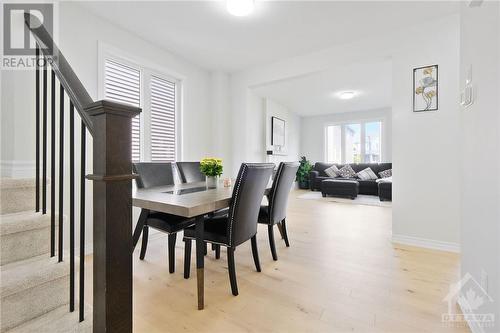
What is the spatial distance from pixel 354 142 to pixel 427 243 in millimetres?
5393

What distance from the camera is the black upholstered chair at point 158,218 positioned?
197 centimetres

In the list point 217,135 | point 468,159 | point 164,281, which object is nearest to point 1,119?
point 164,281

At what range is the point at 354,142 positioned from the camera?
24.7 ft

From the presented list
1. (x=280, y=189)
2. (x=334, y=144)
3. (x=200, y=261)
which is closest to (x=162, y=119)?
(x=280, y=189)

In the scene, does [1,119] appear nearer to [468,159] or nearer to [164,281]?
[164,281]

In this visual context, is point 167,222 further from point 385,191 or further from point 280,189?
point 385,191

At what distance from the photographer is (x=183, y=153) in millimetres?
3625

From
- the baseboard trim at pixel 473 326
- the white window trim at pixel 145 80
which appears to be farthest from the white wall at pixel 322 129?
the baseboard trim at pixel 473 326

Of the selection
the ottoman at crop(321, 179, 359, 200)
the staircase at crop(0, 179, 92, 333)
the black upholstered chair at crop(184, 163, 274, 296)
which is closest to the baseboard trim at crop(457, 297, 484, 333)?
the black upholstered chair at crop(184, 163, 274, 296)

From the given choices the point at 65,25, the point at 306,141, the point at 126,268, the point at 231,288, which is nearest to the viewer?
the point at 126,268

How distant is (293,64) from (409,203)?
246 cm

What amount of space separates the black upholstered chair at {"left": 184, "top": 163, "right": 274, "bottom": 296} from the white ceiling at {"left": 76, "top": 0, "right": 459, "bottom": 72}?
1.86 metres

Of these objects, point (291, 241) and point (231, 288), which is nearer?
point (231, 288)

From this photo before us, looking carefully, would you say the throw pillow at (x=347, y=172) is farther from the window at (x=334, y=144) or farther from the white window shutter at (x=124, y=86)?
the white window shutter at (x=124, y=86)
